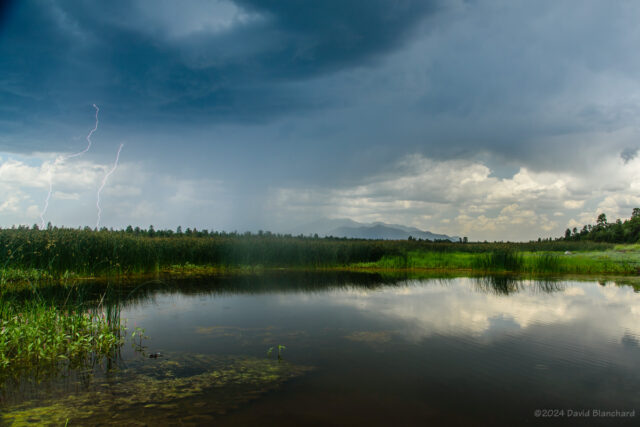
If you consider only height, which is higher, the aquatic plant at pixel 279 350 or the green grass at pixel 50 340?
the green grass at pixel 50 340

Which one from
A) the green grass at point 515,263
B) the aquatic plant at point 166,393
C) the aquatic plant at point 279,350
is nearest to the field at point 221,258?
the green grass at point 515,263

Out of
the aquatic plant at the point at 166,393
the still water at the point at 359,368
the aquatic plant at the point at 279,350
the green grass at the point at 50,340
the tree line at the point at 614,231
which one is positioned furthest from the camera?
the tree line at the point at 614,231

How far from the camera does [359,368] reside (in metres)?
5.92

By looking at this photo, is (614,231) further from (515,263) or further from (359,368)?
(359,368)

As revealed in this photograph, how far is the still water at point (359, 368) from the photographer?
14.6 feet

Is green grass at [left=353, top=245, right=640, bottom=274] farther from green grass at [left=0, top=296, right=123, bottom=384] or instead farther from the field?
green grass at [left=0, top=296, right=123, bottom=384]

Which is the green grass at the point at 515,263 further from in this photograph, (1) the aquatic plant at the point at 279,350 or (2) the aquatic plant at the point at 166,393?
(2) the aquatic plant at the point at 166,393

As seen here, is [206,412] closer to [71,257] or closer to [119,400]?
[119,400]

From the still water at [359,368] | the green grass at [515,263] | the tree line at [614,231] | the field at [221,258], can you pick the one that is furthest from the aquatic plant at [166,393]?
the tree line at [614,231]

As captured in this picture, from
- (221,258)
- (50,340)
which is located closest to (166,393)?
(50,340)

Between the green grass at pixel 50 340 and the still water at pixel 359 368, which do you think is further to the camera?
the green grass at pixel 50 340

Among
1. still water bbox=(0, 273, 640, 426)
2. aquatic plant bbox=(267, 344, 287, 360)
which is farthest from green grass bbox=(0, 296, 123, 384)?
aquatic plant bbox=(267, 344, 287, 360)

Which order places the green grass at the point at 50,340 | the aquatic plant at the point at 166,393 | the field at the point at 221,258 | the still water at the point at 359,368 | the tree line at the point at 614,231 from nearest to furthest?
the aquatic plant at the point at 166,393 < the still water at the point at 359,368 < the green grass at the point at 50,340 < the field at the point at 221,258 < the tree line at the point at 614,231

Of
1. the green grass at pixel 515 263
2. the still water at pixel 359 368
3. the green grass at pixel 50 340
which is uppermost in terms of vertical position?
the green grass at pixel 515 263
